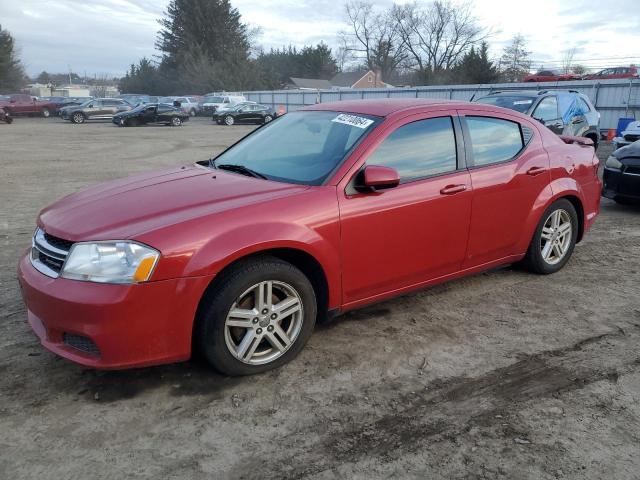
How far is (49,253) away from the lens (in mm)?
3055

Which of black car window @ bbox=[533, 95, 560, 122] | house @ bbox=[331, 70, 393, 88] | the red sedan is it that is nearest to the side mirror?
the red sedan

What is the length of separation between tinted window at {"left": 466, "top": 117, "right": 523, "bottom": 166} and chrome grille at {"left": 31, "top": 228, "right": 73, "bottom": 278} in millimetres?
2984

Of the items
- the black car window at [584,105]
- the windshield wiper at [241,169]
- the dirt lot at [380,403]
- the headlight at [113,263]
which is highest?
the black car window at [584,105]

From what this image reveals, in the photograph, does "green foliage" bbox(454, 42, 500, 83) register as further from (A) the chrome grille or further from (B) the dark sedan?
(A) the chrome grille

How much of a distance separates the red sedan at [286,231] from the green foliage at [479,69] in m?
40.7

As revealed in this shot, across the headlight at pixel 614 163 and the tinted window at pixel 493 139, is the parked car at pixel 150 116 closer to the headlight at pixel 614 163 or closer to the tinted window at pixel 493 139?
the headlight at pixel 614 163

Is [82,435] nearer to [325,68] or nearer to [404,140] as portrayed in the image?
[404,140]

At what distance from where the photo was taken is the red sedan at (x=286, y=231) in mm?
2826

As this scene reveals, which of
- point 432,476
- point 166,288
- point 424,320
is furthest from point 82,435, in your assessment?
point 424,320

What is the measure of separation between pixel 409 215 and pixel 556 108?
8781 mm

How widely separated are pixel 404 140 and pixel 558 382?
6.18ft

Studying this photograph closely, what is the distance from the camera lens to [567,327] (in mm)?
3936

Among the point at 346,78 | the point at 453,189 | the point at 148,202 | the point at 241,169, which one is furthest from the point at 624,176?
the point at 346,78

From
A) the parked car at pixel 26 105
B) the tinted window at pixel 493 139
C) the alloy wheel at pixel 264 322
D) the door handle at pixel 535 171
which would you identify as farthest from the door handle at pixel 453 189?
the parked car at pixel 26 105
